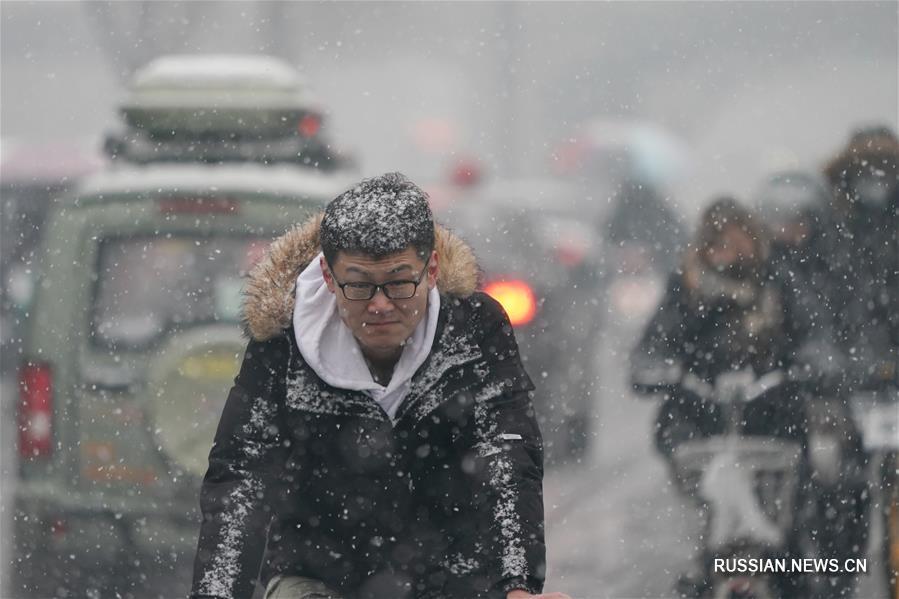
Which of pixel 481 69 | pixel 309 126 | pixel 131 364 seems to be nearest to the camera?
pixel 131 364

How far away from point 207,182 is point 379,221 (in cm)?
428

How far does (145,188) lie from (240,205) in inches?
18.0

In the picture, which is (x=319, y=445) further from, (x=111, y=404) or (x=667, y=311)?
(x=111, y=404)

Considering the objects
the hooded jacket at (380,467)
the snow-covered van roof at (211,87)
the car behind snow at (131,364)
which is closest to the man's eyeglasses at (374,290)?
the hooded jacket at (380,467)

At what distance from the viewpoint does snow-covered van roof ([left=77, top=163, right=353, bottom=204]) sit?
7.16 metres

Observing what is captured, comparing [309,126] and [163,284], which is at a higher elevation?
[309,126]

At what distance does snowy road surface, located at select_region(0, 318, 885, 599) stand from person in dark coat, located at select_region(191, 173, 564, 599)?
3673 millimetres

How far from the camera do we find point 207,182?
7.18m

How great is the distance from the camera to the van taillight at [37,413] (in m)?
7.11

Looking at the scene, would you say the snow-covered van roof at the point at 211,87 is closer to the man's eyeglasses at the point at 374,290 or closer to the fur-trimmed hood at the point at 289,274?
the fur-trimmed hood at the point at 289,274

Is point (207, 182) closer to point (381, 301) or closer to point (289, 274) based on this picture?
point (289, 274)

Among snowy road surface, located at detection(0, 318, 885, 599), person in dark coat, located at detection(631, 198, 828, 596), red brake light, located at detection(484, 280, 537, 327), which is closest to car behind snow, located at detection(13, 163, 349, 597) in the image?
snowy road surface, located at detection(0, 318, 885, 599)

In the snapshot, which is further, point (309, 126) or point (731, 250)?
point (309, 126)

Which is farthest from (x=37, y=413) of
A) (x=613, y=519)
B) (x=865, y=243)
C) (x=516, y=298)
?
(x=865, y=243)
